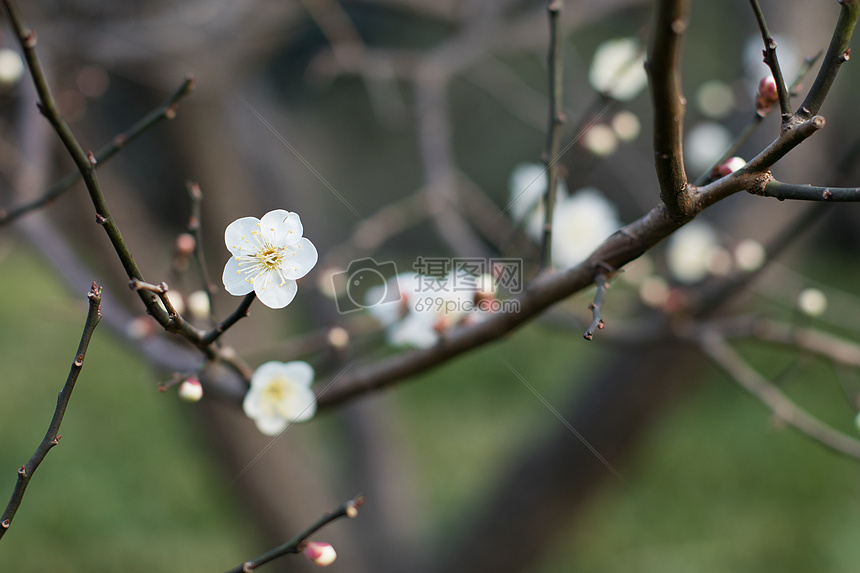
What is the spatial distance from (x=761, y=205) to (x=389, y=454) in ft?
4.10

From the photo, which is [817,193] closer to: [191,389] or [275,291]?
[275,291]

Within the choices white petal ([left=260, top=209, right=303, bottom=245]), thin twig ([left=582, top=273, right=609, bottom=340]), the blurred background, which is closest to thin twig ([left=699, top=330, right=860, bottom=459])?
the blurred background

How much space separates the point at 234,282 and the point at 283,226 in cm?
7

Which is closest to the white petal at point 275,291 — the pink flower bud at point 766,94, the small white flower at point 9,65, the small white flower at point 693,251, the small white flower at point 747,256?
the pink flower bud at point 766,94

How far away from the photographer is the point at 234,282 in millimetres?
581

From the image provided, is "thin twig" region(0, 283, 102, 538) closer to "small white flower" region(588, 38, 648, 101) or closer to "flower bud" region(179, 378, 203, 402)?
"flower bud" region(179, 378, 203, 402)

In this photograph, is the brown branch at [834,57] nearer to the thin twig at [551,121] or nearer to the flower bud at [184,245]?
the thin twig at [551,121]

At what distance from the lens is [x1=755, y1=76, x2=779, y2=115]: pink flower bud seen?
0.70 meters

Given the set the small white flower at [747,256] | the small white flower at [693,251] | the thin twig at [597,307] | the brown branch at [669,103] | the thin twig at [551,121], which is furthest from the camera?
the small white flower at [693,251]

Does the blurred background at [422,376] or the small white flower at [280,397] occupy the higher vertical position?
the blurred background at [422,376]

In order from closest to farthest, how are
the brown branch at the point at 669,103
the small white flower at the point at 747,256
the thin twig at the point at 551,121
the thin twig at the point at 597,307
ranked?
the brown branch at the point at 669,103 → the thin twig at the point at 597,307 → the thin twig at the point at 551,121 → the small white flower at the point at 747,256

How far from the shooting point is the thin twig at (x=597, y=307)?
1.70 ft

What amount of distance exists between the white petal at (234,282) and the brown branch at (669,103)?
34 cm

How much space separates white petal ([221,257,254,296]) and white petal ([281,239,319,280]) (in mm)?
34
